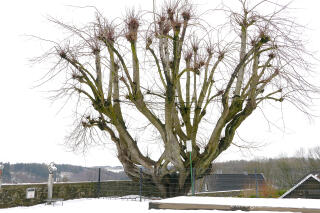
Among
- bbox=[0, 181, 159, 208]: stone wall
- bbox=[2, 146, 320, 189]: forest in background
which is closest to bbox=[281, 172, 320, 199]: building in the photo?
bbox=[2, 146, 320, 189]: forest in background

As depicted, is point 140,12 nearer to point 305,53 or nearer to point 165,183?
point 305,53

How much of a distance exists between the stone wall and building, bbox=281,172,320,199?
1461 centimetres

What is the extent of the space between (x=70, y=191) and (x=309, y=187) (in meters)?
18.6

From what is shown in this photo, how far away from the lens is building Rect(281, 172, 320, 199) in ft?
64.3

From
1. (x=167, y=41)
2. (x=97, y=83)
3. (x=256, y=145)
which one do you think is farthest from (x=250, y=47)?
(x=97, y=83)

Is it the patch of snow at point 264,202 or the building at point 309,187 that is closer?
the patch of snow at point 264,202

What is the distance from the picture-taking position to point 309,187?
68.4 feet

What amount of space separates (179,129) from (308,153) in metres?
64.0

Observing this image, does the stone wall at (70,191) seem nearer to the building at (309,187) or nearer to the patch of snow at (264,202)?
the patch of snow at (264,202)

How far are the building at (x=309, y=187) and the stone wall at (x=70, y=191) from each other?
14.6 meters

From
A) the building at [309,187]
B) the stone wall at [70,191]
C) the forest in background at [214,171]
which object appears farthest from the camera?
the building at [309,187]

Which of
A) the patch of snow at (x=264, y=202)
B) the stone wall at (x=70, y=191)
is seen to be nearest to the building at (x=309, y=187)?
the stone wall at (x=70, y=191)

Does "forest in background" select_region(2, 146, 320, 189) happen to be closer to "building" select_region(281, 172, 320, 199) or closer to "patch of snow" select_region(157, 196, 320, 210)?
"building" select_region(281, 172, 320, 199)

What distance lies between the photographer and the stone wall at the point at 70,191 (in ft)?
27.3
